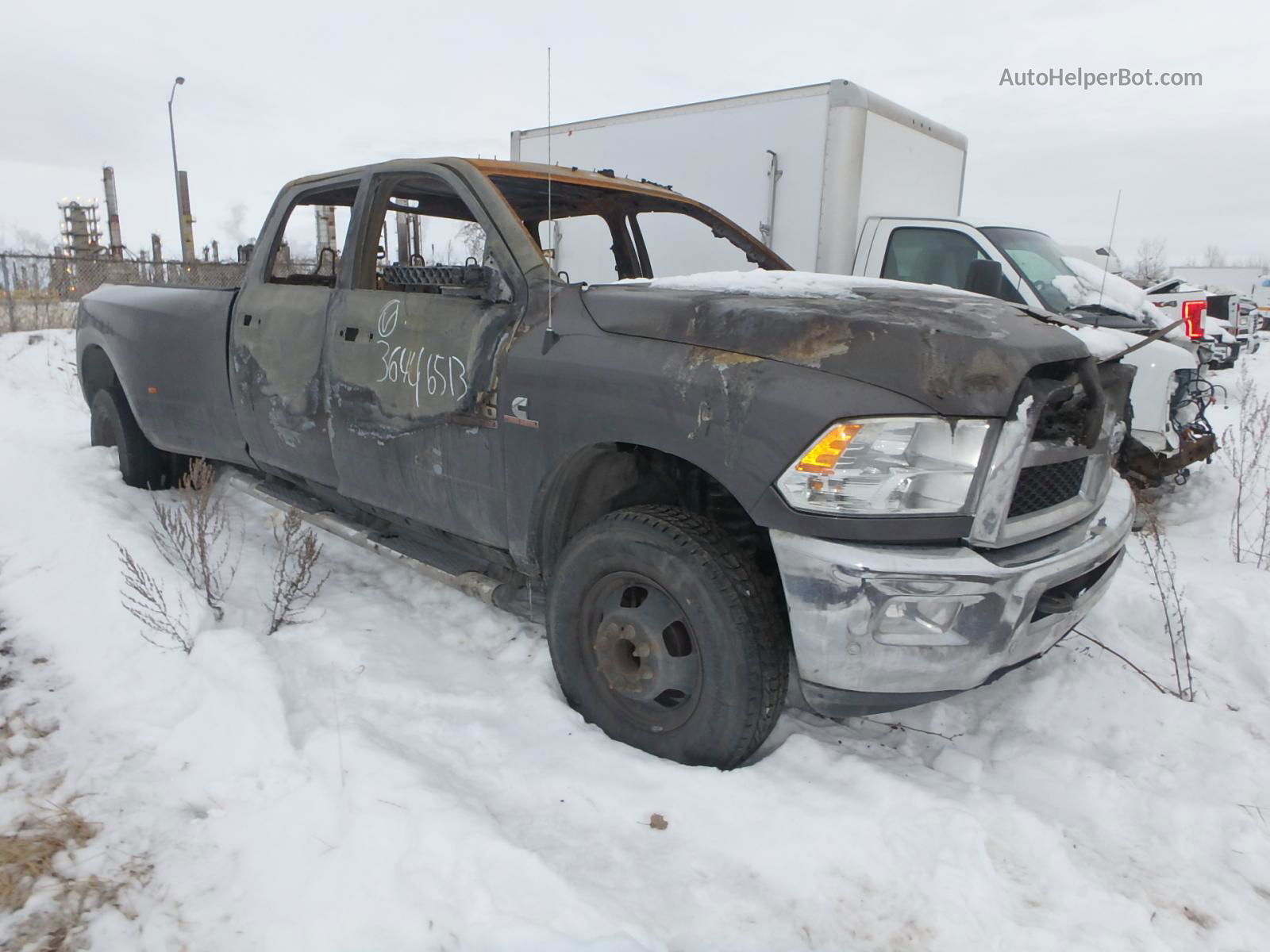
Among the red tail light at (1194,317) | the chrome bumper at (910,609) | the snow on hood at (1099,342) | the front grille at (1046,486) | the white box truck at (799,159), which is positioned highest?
the white box truck at (799,159)

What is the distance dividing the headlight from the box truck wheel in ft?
1.27

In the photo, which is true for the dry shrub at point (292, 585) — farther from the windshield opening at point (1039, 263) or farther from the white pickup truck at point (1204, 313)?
the white pickup truck at point (1204, 313)

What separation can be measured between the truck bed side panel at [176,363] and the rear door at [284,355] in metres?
0.18

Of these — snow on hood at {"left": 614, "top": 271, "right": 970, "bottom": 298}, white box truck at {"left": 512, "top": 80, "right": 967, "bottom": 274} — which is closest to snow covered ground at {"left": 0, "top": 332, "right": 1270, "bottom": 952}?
snow on hood at {"left": 614, "top": 271, "right": 970, "bottom": 298}

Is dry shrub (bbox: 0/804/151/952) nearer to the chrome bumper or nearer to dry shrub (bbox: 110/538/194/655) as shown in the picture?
dry shrub (bbox: 110/538/194/655)

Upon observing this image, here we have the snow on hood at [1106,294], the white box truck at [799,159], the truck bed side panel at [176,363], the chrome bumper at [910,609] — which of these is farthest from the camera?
the white box truck at [799,159]

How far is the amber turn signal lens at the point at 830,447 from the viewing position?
77.0 inches

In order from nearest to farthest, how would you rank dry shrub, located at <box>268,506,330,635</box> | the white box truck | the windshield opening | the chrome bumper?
the chrome bumper
dry shrub, located at <box>268,506,330,635</box>
the windshield opening
the white box truck

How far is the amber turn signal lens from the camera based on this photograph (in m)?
1.96

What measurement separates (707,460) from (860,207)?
4.94 metres

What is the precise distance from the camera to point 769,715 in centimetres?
225

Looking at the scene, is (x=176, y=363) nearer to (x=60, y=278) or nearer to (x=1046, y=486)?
(x=1046, y=486)

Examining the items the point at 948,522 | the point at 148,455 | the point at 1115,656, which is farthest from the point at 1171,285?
the point at 148,455

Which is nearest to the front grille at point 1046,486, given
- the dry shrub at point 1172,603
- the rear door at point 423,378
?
the dry shrub at point 1172,603
